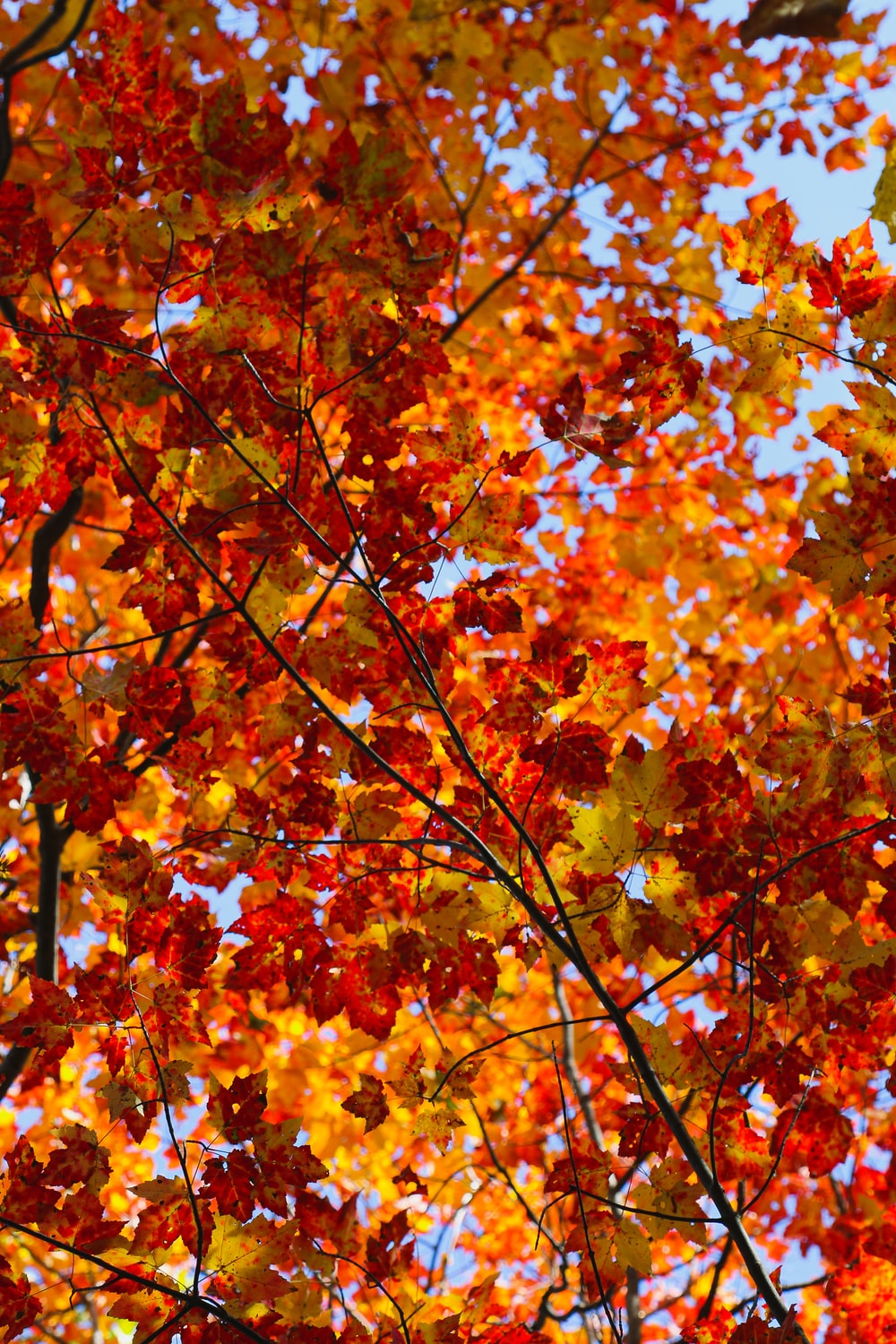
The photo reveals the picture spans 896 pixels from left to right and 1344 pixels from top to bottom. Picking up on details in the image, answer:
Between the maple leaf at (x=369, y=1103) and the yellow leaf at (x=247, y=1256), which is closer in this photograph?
the yellow leaf at (x=247, y=1256)

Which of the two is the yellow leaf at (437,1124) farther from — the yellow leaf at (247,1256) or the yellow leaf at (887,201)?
the yellow leaf at (887,201)

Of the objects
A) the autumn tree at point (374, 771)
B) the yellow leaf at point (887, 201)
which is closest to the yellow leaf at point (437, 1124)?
the autumn tree at point (374, 771)

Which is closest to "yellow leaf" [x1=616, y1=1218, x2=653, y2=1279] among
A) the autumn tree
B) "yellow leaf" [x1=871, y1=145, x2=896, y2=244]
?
the autumn tree

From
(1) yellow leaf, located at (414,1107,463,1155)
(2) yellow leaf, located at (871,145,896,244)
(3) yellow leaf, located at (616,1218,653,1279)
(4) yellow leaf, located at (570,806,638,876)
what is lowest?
(3) yellow leaf, located at (616,1218,653,1279)

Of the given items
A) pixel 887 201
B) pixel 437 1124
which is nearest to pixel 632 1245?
pixel 437 1124

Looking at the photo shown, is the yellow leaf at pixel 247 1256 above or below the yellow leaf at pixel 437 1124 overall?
below

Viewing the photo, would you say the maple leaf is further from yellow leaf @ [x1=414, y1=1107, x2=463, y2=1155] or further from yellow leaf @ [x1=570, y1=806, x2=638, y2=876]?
yellow leaf @ [x1=570, y1=806, x2=638, y2=876]

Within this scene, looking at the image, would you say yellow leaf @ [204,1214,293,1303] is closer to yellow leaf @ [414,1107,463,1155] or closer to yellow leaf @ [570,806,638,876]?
yellow leaf @ [414,1107,463,1155]

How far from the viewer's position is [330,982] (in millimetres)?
2129

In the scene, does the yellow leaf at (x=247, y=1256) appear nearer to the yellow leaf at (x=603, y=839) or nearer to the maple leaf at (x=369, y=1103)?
the maple leaf at (x=369, y=1103)

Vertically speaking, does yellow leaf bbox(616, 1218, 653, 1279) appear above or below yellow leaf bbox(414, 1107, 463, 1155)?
below

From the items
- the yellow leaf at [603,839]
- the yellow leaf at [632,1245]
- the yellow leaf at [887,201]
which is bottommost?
the yellow leaf at [632,1245]

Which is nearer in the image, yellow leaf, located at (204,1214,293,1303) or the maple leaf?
yellow leaf, located at (204,1214,293,1303)

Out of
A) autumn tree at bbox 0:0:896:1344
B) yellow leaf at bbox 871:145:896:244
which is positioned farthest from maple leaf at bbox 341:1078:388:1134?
yellow leaf at bbox 871:145:896:244
